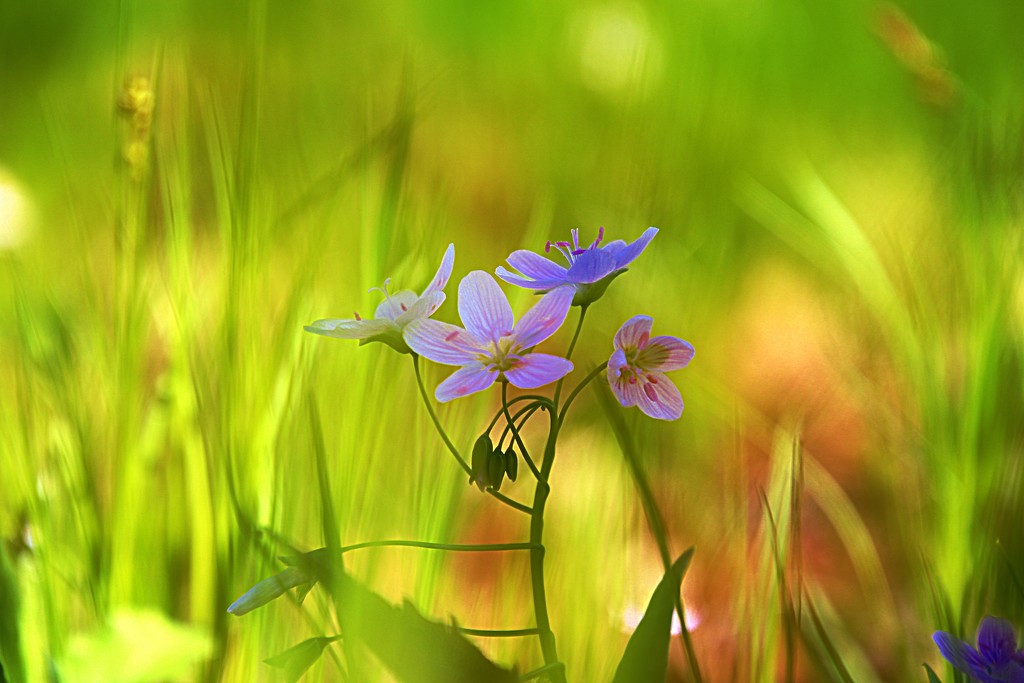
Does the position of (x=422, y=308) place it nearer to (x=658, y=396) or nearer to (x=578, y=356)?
(x=658, y=396)

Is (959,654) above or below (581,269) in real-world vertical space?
below

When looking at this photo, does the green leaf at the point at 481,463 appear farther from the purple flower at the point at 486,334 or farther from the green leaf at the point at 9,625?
the green leaf at the point at 9,625

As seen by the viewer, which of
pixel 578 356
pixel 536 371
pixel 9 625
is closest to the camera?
pixel 536 371

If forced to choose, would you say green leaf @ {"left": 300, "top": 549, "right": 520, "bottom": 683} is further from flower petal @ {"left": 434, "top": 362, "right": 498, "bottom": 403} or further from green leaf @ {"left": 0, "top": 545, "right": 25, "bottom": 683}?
green leaf @ {"left": 0, "top": 545, "right": 25, "bottom": 683}

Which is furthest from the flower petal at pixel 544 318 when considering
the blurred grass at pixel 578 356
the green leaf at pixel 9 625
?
the green leaf at pixel 9 625

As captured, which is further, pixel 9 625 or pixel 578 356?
Result: pixel 578 356

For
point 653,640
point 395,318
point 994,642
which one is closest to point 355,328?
point 395,318

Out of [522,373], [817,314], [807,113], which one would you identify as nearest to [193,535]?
[522,373]

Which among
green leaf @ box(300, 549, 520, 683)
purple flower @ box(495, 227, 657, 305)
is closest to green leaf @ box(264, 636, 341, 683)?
green leaf @ box(300, 549, 520, 683)
